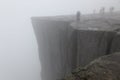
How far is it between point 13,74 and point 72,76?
33.5 metres

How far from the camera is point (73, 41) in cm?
765

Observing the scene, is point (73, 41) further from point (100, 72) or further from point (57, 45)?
point (100, 72)

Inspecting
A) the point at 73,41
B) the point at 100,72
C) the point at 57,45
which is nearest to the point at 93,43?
the point at 73,41

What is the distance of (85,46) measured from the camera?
7.09 metres

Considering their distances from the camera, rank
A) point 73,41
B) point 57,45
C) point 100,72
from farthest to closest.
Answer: point 57,45 < point 73,41 < point 100,72

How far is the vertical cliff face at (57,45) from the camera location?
794 cm

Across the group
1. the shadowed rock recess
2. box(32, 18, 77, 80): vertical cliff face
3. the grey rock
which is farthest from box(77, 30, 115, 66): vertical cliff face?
the grey rock

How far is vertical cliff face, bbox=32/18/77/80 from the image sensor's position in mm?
7938

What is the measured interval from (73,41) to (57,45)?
150 cm

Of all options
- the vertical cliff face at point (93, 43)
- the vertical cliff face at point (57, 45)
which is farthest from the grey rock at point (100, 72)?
the vertical cliff face at point (57, 45)

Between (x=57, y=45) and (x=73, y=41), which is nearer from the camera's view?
(x=73, y=41)

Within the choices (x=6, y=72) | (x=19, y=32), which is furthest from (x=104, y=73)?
(x=19, y=32)

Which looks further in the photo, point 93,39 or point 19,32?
point 19,32

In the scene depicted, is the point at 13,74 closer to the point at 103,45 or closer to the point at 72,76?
the point at 103,45
